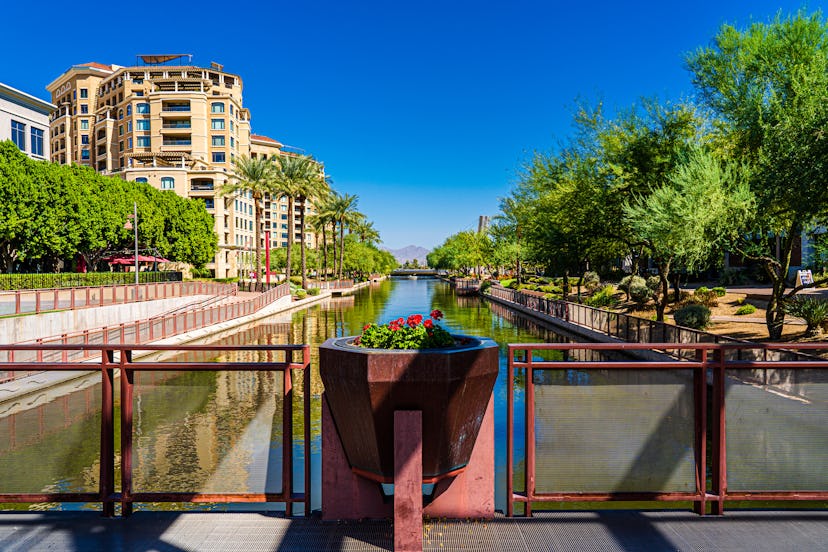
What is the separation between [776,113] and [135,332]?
1012 inches

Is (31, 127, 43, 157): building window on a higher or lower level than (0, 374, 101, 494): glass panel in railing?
higher

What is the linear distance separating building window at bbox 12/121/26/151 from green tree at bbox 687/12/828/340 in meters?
59.2

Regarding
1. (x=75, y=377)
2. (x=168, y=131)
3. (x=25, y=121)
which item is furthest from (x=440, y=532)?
(x=168, y=131)

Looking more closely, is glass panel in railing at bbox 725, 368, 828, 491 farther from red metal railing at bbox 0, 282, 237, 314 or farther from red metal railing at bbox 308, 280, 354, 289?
red metal railing at bbox 308, 280, 354, 289

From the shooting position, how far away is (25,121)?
2079 inches

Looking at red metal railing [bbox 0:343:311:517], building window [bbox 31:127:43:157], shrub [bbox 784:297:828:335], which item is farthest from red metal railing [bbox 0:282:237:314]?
building window [bbox 31:127:43:157]

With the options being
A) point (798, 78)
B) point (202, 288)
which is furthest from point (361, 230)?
point (798, 78)

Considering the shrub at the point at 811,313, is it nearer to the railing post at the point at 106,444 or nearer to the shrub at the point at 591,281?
the railing post at the point at 106,444

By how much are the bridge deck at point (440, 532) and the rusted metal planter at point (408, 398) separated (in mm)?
548

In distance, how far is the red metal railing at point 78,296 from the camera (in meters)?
21.9

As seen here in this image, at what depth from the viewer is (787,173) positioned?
1709 centimetres

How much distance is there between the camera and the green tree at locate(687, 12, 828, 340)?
16719 millimetres

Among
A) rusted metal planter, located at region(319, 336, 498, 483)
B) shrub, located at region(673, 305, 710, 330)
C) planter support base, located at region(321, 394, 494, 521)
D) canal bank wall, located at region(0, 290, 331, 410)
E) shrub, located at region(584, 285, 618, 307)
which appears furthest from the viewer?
shrub, located at region(584, 285, 618, 307)

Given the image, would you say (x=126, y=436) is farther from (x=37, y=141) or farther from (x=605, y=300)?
(x=37, y=141)
